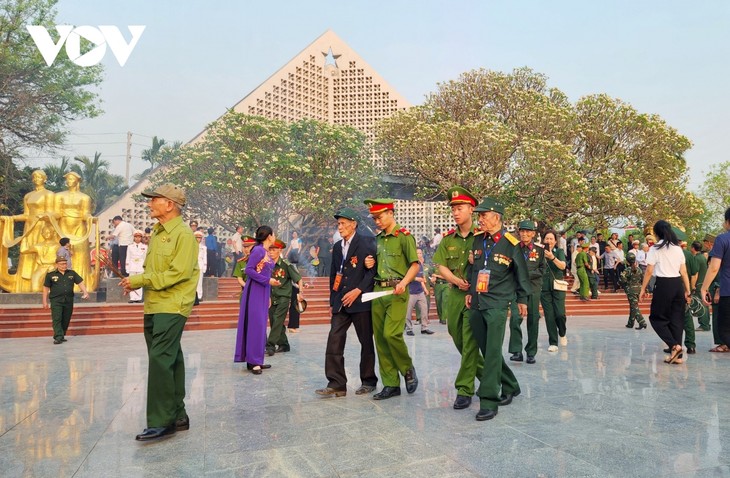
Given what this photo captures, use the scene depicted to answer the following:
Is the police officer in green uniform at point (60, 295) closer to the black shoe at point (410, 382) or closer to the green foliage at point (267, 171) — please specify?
the black shoe at point (410, 382)

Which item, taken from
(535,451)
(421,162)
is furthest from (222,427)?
(421,162)

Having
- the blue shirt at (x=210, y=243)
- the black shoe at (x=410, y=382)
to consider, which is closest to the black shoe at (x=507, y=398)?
the black shoe at (x=410, y=382)

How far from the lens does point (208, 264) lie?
16344 millimetres

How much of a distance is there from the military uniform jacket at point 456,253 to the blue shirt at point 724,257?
3607 millimetres

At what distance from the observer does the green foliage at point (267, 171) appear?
66.7 ft

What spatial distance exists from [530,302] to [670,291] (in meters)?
1.74


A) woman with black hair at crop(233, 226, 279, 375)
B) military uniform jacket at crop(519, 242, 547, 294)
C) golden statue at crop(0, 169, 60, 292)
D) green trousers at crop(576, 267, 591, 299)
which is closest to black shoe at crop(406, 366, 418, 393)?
woman with black hair at crop(233, 226, 279, 375)

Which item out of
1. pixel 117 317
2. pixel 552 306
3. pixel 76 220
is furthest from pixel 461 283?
pixel 76 220

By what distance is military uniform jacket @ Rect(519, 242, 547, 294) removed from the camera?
24.5 ft

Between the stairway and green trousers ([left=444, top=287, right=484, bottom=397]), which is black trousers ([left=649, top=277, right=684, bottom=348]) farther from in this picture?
the stairway

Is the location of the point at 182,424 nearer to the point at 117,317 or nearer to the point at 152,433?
the point at 152,433

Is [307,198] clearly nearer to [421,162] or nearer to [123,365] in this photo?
[421,162]

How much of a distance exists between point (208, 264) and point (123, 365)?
9634 mm

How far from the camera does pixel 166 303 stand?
3.95 meters
